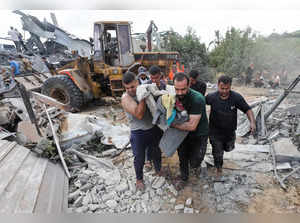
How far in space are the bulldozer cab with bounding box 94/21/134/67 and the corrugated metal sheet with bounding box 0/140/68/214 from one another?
150 inches

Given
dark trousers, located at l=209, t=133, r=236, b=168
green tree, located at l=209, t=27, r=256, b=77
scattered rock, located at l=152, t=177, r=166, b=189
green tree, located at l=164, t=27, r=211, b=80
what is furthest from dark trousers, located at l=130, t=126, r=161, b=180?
green tree, located at l=209, t=27, r=256, b=77

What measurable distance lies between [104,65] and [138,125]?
413cm

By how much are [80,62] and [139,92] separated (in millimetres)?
4832

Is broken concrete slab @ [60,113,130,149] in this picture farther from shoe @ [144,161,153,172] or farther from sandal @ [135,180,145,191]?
sandal @ [135,180,145,191]

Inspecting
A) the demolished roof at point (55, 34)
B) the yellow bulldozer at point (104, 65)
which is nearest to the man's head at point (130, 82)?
the yellow bulldozer at point (104, 65)

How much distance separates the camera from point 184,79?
1792mm

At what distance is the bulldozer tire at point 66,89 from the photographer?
566 centimetres

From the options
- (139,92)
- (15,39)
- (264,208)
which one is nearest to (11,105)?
(139,92)

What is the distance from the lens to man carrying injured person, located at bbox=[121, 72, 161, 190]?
1.99 metres

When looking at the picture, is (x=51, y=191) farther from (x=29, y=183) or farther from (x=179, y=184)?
(x=179, y=184)

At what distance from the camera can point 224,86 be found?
2156 mm

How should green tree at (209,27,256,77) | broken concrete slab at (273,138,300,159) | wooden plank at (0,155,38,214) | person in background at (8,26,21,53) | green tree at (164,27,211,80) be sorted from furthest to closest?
green tree at (164,27,211,80) → green tree at (209,27,256,77) → person in background at (8,26,21,53) → broken concrete slab at (273,138,300,159) → wooden plank at (0,155,38,214)

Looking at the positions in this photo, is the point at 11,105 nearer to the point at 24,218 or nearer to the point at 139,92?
the point at 139,92

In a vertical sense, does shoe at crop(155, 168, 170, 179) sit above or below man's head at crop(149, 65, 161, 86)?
below
